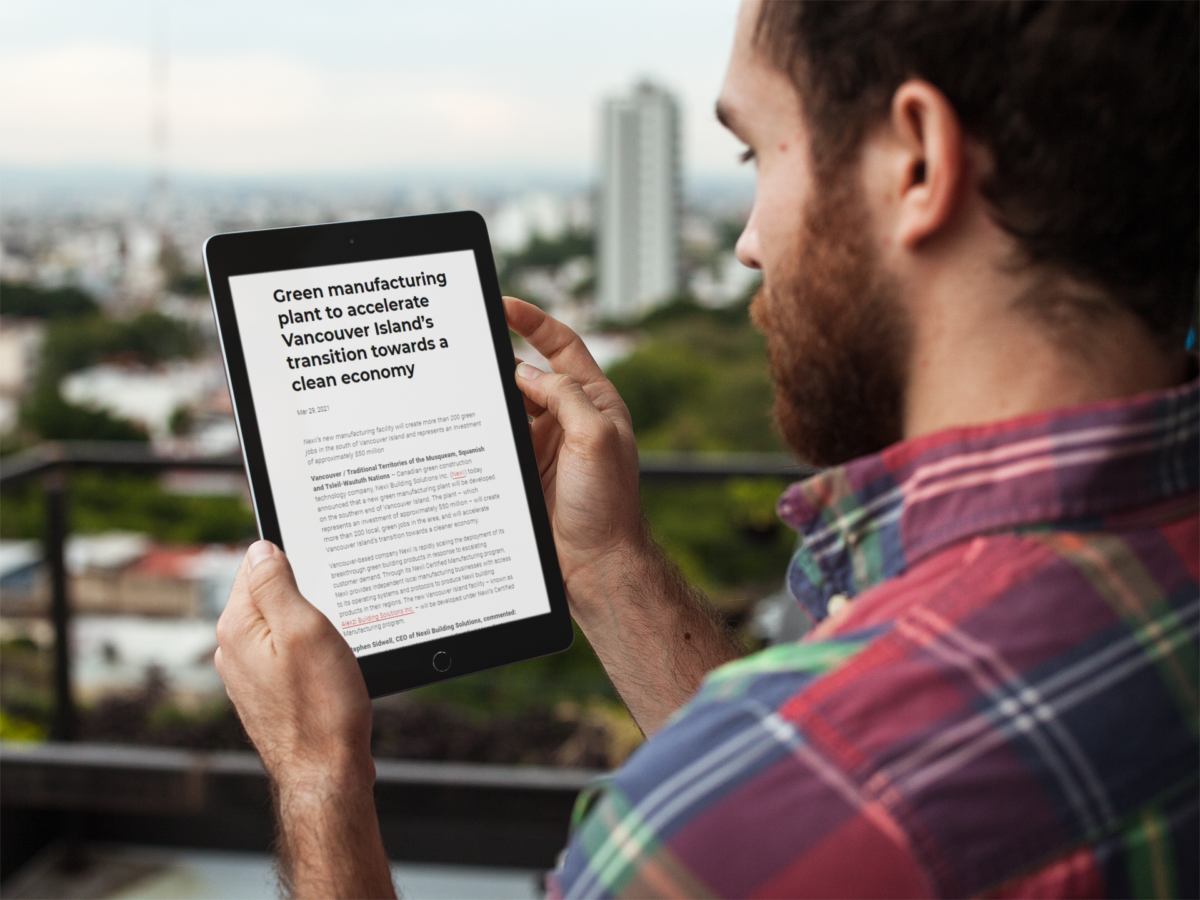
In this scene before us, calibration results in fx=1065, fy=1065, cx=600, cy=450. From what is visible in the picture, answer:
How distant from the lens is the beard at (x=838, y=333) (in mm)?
648

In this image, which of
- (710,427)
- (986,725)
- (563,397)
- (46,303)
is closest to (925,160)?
(986,725)

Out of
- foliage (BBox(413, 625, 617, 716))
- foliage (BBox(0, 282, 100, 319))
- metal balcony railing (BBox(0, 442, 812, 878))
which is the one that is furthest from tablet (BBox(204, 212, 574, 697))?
foliage (BBox(0, 282, 100, 319))

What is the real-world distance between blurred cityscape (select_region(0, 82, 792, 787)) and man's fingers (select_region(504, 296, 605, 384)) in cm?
88

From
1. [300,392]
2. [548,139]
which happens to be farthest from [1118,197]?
[548,139]

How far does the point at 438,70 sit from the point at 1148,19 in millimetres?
3586

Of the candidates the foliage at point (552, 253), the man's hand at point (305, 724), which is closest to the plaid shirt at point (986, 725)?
the man's hand at point (305, 724)

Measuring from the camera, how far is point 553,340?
45.3 inches

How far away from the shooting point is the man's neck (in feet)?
1.96

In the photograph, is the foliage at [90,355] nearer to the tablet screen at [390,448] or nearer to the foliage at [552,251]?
the foliage at [552,251]

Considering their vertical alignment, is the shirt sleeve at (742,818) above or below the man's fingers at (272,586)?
above

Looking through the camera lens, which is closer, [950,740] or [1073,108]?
[950,740]

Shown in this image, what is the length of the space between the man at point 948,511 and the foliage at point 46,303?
130 inches

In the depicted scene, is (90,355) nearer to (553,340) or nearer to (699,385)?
(699,385)

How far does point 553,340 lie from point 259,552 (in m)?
0.41
